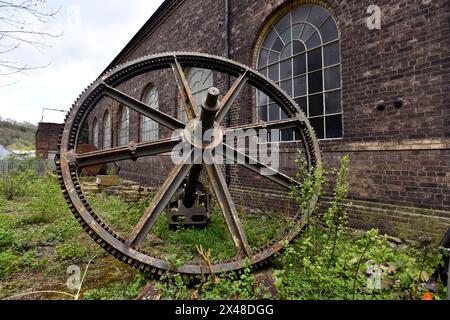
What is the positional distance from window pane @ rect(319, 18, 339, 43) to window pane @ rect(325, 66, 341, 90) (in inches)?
23.3

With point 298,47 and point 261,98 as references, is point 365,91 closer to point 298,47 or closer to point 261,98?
point 298,47

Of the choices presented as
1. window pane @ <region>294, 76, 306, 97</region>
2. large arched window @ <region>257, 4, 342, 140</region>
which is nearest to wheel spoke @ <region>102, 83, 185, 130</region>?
large arched window @ <region>257, 4, 342, 140</region>

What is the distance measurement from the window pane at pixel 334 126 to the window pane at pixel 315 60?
3.61 ft

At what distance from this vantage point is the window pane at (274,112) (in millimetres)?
6598

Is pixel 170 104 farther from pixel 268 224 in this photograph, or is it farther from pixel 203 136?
pixel 203 136

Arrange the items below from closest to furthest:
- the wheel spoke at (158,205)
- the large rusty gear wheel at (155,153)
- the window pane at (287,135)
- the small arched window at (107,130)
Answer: the large rusty gear wheel at (155,153) → the wheel spoke at (158,205) → the window pane at (287,135) → the small arched window at (107,130)

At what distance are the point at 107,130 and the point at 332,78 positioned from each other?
16653 millimetres

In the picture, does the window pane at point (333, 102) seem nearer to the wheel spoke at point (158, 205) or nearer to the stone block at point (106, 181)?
the wheel spoke at point (158, 205)

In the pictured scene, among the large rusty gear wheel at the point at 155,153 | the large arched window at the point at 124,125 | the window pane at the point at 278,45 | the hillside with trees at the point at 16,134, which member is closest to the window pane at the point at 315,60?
the window pane at the point at 278,45

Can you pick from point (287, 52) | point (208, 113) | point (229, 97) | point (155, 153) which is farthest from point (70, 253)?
point (287, 52)

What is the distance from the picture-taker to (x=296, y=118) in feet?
12.5

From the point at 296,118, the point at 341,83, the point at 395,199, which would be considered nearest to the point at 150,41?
the point at 341,83

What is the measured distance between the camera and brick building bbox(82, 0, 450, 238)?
3.93m

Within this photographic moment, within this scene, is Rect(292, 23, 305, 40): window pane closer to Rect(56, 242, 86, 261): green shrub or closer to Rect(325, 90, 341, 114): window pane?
Rect(325, 90, 341, 114): window pane
